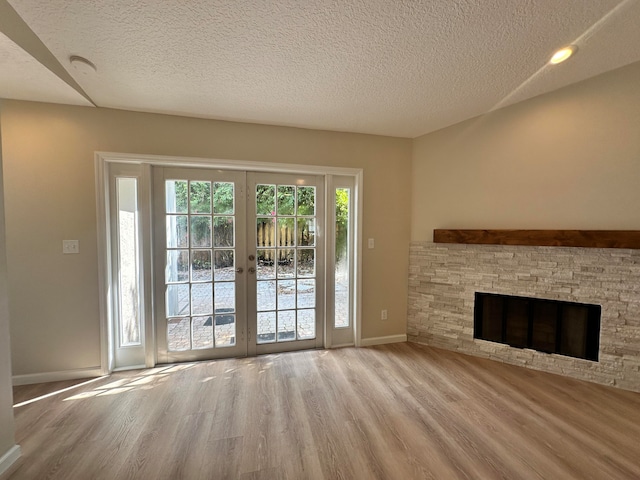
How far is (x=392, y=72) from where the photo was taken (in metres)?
1.87

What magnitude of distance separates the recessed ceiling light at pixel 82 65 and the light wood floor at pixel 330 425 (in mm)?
2412

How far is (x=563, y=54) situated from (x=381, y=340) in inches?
115

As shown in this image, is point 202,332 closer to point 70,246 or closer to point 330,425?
point 70,246

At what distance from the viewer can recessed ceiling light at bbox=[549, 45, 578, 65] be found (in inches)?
67.9

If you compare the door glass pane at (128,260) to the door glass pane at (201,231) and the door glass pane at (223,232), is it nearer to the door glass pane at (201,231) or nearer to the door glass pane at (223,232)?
the door glass pane at (201,231)

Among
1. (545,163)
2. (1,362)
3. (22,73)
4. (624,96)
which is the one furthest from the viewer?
(545,163)

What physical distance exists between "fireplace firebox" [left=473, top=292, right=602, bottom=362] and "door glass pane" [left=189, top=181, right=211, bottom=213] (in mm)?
2948

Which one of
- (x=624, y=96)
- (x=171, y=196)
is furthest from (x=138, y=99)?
(x=624, y=96)

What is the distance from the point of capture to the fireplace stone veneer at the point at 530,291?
216 centimetres

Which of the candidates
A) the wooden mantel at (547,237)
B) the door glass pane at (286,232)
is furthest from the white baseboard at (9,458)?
the wooden mantel at (547,237)

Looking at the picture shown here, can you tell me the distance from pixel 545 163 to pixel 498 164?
0.36 metres

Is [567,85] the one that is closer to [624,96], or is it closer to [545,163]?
[624,96]

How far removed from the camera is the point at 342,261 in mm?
3094

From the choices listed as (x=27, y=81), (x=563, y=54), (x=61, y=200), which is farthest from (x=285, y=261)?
(x=563, y=54)
